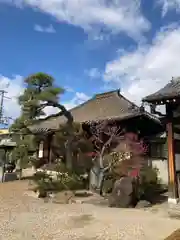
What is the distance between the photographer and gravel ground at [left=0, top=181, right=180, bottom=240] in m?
5.54

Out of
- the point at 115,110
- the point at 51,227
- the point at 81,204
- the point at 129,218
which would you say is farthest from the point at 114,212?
the point at 115,110

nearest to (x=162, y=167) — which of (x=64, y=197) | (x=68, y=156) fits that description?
(x=68, y=156)

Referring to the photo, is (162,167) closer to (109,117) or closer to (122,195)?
(109,117)

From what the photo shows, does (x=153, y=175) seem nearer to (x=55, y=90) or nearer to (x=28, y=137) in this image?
(x=55, y=90)

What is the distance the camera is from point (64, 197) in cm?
1008

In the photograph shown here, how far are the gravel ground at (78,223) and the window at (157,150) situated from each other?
20.1 feet

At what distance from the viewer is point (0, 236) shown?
17.8 feet

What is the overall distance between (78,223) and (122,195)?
271 centimetres

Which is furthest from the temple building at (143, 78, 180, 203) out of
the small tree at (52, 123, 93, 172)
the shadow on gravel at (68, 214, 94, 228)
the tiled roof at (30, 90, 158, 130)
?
the tiled roof at (30, 90, 158, 130)

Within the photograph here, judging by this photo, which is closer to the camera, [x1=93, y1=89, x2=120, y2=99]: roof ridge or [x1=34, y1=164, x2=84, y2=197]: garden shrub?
[x1=34, y1=164, x2=84, y2=197]: garden shrub

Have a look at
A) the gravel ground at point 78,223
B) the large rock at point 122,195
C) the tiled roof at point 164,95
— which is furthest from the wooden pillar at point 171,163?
the large rock at point 122,195

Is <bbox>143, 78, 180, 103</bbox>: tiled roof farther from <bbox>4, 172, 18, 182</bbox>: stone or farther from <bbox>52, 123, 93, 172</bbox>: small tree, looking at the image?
<bbox>4, 172, 18, 182</bbox>: stone

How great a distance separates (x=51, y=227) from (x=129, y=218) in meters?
2.30

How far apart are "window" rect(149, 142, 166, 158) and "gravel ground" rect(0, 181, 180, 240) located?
20.1 feet
